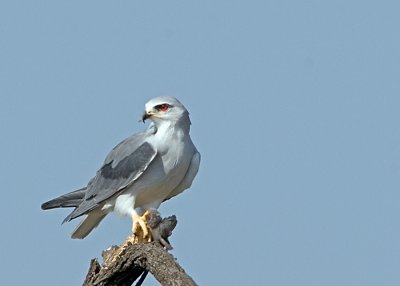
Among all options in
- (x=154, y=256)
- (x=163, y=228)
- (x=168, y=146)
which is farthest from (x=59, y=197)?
(x=154, y=256)

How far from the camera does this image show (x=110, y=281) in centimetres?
882

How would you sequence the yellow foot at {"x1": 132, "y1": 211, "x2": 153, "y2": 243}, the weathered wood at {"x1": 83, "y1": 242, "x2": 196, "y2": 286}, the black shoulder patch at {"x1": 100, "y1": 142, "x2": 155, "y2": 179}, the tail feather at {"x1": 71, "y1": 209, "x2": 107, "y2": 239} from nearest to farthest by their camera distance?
the weathered wood at {"x1": 83, "y1": 242, "x2": 196, "y2": 286} → the yellow foot at {"x1": 132, "y1": 211, "x2": 153, "y2": 243} → the black shoulder patch at {"x1": 100, "y1": 142, "x2": 155, "y2": 179} → the tail feather at {"x1": 71, "y1": 209, "x2": 107, "y2": 239}

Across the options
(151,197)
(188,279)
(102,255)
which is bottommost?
(188,279)

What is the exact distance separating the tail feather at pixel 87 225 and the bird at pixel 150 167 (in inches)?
7.7

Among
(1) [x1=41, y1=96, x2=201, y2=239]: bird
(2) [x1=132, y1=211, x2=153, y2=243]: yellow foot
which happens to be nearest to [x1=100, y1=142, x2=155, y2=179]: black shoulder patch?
(1) [x1=41, y1=96, x2=201, y2=239]: bird

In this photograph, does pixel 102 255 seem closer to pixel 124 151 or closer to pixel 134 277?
pixel 134 277

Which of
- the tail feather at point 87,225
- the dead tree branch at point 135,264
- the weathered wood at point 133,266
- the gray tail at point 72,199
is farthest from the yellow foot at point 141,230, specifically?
the gray tail at point 72,199

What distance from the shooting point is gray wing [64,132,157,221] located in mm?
10414

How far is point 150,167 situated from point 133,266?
1.89 meters

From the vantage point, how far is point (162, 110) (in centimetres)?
1045

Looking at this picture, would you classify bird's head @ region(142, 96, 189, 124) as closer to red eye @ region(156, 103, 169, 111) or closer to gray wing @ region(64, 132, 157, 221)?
red eye @ region(156, 103, 169, 111)

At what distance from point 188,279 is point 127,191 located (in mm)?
2788

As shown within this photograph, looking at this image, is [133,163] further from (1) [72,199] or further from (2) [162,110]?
(1) [72,199]

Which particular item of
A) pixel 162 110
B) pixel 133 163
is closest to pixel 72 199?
pixel 133 163
